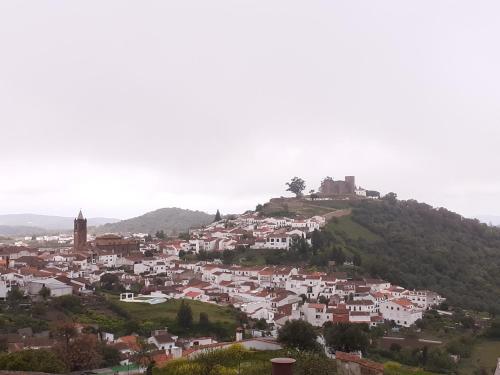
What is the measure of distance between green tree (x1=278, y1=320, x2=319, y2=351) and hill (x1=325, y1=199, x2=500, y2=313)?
2173 cm

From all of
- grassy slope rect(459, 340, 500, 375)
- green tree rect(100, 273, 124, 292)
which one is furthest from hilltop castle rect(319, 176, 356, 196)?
grassy slope rect(459, 340, 500, 375)

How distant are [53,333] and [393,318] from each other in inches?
769

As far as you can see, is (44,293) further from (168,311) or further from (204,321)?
(204,321)

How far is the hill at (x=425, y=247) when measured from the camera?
148ft

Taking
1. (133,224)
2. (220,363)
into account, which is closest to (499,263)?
(220,363)

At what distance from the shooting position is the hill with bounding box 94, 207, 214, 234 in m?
116

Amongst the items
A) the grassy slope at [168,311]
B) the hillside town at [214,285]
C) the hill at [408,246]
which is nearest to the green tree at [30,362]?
the hillside town at [214,285]

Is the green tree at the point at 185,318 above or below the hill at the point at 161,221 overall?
below

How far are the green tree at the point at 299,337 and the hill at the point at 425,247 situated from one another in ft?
71.3

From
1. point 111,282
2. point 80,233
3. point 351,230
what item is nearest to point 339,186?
point 351,230

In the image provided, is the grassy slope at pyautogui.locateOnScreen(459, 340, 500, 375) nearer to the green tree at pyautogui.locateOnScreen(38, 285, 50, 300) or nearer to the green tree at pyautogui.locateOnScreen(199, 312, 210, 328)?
the green tree at pyautogui.locateOnScreen(199, 312, 210, 328)

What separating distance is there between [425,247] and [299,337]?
34.3 m

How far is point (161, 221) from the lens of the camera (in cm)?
12900

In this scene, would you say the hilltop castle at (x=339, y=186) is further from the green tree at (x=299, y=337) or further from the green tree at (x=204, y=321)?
the green tree at (x=299, y=337)
